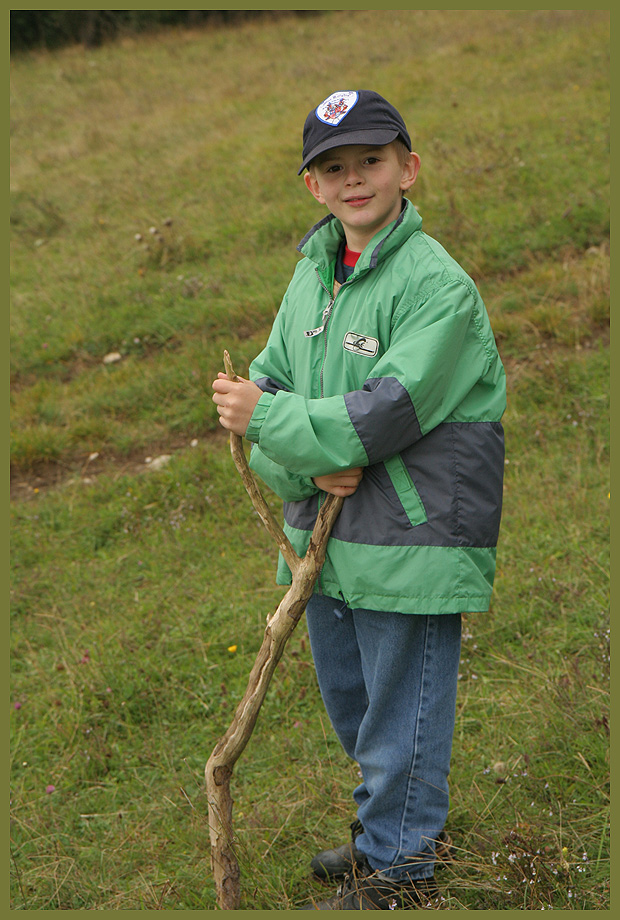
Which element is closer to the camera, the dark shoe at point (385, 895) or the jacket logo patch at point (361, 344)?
the jacket logo patch at point (361, 344)

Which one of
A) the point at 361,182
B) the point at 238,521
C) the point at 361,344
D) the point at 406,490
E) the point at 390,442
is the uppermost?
the point at 361,182

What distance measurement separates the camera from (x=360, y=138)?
1908 mm

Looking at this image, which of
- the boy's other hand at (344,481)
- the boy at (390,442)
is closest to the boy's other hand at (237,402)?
the boy at (390,442)

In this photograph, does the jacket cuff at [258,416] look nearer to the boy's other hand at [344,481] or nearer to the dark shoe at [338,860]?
the boy's other hand at [344,481]

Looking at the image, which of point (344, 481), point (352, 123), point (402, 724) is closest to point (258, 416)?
point (344, 481)

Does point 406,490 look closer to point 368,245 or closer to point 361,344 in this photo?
point 361,344

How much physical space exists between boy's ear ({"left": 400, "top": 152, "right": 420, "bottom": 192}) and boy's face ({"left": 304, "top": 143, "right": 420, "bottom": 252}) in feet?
0.09

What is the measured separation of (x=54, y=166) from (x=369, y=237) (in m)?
10.0

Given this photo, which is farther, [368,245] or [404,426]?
[368,245]

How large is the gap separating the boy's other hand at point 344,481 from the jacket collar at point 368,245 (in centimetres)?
50

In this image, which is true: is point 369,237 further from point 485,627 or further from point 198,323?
point 198,323

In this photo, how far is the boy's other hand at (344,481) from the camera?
6.56ft

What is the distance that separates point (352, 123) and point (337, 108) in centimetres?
7

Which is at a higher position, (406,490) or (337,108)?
(337,108)
